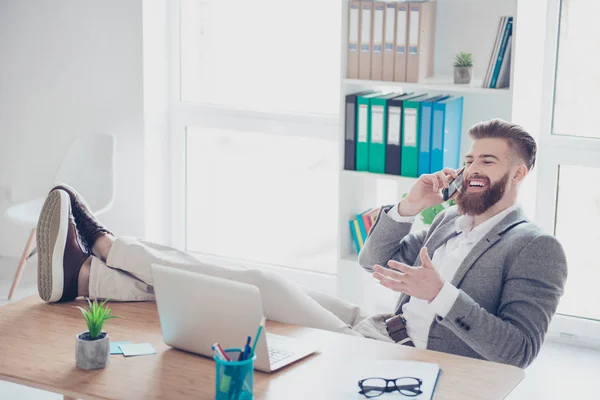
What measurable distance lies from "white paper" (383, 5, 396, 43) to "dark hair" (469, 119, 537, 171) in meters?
1.05

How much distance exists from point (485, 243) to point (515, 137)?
37 cm

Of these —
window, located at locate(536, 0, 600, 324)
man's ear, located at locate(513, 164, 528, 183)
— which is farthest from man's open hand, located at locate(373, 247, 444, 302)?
window, located at locate(536, 0, 600, 324)

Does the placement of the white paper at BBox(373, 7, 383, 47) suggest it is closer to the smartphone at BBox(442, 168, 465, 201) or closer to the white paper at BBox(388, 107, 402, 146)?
the white paper at BBox(388, 107, 402, 146)

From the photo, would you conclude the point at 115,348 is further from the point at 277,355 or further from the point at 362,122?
the point at 362,122

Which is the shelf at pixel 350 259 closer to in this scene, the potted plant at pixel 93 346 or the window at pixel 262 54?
the window at pixel 262 54

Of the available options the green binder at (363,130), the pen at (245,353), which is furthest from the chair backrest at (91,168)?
the pen at (245,353)

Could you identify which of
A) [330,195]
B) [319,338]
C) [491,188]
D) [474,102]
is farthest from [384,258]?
[330,195]

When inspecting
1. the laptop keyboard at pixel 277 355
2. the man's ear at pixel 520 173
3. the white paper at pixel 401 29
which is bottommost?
the laptop keyboard at pixel 277 355

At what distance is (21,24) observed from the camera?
5016mm

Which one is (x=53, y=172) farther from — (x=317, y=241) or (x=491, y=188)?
(x=491, y=188)

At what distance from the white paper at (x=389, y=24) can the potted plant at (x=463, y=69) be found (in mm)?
291

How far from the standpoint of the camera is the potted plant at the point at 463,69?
3758 mm

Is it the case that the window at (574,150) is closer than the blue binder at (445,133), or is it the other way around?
the blue binder at (445,133)

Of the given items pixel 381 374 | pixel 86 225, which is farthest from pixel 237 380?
pixel 86 225
